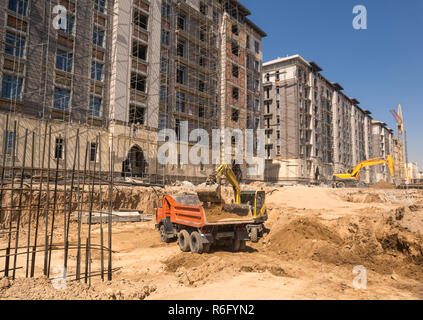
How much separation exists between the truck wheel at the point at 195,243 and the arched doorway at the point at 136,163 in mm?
16820

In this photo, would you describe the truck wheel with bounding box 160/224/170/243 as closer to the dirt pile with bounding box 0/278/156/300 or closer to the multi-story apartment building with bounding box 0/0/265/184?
the dirt pile with bounding box 0/278/156/300

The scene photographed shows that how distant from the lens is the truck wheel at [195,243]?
955 cm

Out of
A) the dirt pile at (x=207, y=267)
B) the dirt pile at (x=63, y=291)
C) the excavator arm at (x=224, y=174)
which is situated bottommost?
the dirt pile at (x=207, y=267)

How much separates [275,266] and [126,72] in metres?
22.5

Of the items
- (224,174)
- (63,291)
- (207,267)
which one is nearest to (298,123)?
(224,174)

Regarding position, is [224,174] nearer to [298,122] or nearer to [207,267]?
[207,267]

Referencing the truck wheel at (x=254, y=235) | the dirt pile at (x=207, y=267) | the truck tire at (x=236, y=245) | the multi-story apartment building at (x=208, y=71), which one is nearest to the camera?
the dirt pile at (x=207, y=267)

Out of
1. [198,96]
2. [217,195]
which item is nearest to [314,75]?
[198,96]

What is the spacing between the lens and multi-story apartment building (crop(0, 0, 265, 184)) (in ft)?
65.0

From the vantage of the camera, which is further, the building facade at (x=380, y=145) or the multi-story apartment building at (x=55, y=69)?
the building facade at (x=380, y=145)

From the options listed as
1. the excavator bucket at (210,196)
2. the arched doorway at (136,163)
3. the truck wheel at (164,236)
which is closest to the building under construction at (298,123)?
the arched doorway at (136,163)

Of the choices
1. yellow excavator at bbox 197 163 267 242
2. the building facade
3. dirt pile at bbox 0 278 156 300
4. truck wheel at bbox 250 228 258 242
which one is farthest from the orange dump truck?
the building facade

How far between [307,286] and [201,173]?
2613cm

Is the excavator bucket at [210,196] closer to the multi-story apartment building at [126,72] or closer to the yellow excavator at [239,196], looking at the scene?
the yellow excavator at [239,196]
